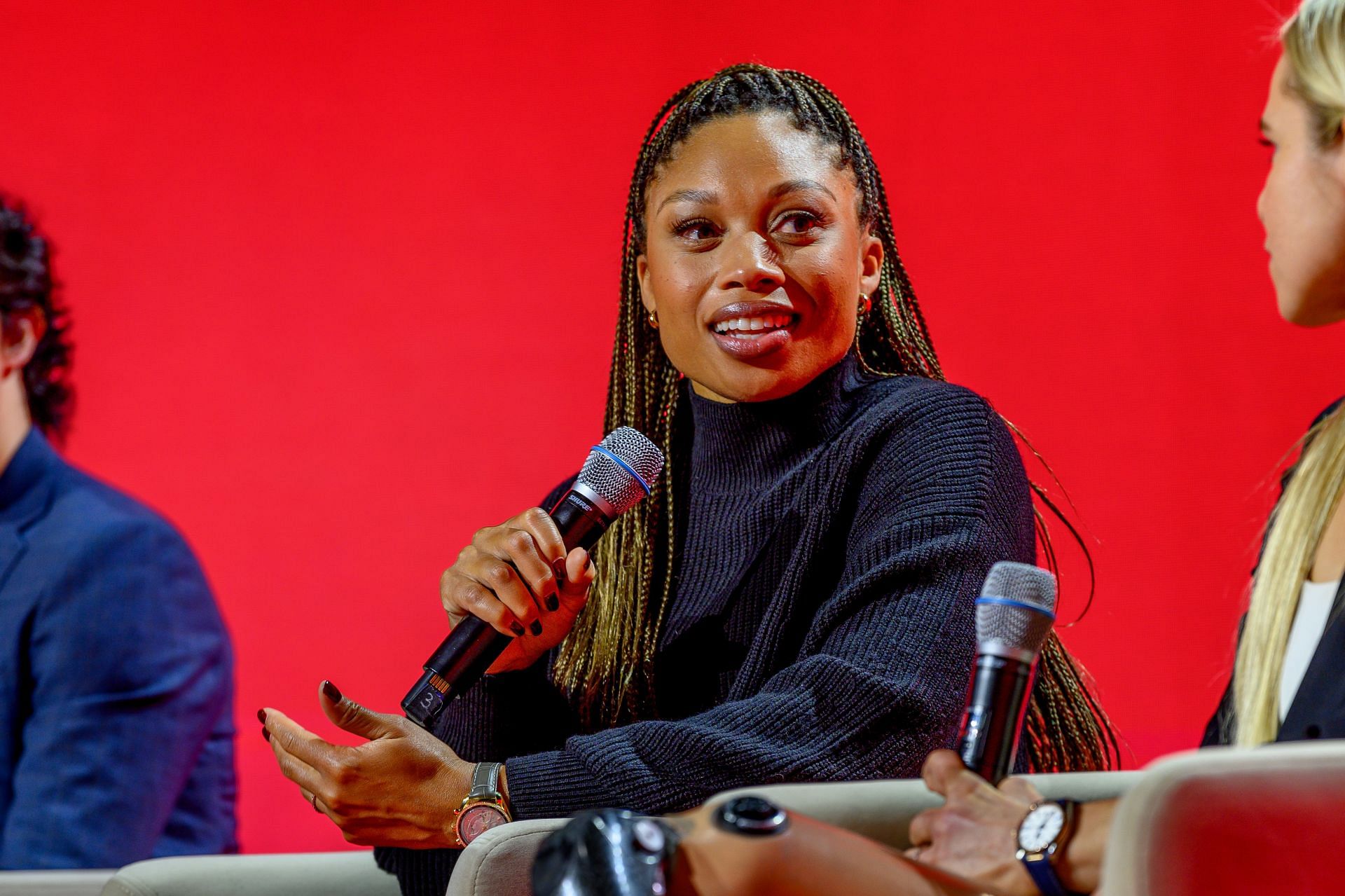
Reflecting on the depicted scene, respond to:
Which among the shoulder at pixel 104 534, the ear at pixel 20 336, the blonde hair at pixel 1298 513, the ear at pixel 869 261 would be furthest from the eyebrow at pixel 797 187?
the ear at pixel 20 336

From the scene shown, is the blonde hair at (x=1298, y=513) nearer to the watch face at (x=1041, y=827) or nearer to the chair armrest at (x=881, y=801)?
the chair armrest at (x=881, y=801)

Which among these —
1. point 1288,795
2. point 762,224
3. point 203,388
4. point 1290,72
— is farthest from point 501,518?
point 1288,795

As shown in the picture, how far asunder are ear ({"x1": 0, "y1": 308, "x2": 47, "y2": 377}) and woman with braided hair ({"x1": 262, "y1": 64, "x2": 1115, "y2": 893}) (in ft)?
4.49

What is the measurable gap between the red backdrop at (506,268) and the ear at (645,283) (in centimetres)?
81

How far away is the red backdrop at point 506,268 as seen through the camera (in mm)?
2398

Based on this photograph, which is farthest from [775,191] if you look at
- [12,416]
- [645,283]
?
[12,416]

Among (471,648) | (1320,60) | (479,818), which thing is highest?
(1320,60)

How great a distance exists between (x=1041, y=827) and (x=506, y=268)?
2029mm

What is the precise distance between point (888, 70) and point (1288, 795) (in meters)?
1.95

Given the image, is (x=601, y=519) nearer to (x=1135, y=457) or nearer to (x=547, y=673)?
(x=547, y=673)

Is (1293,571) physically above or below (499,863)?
above

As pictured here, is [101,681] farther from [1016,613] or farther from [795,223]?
[1016,613]

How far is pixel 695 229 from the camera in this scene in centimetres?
168

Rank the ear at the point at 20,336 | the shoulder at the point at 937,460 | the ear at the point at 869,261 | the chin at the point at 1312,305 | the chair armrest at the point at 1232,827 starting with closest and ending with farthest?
the chair armrest at the point at 1232,827, the chin at the point at 1312,305, the shoulder at the point at 937,460, the ear at the point at 869,261, the ear at the point at 20,336
